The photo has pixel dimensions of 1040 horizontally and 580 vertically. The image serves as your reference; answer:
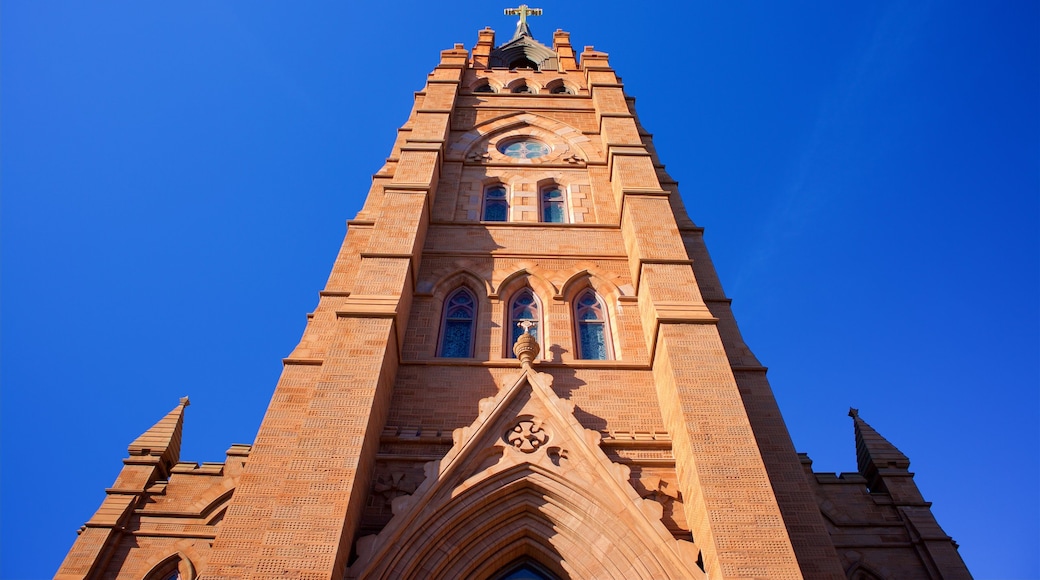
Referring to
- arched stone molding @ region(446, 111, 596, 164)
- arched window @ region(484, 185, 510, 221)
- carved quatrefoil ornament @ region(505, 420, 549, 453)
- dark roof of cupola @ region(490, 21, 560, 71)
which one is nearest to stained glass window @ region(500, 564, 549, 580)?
carved quatrefoil ornament @ region(505, 420, 549, 453)

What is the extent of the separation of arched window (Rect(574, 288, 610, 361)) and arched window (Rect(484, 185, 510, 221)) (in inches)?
114

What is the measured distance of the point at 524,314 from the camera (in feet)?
39.2

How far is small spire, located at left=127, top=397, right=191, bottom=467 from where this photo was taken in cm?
1087

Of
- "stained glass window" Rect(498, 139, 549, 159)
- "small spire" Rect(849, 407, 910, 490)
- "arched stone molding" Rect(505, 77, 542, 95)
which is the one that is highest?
"arched stone molding" Rect(505, 77, 542, 95)

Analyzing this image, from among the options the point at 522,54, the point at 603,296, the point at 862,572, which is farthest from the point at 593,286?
the point at 522,54

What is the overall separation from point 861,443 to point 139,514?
992 cm

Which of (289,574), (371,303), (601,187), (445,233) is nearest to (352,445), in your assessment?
(289,574)

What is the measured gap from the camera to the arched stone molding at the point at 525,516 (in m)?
7.65

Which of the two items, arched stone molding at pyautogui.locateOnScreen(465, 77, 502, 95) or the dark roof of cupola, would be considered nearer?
arched stone molding at pyautogui.locateOnScreen(465, 77, 502, 95)

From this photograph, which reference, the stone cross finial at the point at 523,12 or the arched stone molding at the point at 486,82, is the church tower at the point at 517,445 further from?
the stone cross finial at the point at 523,12

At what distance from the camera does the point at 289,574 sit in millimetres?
6863

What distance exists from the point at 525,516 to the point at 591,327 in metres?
3.94

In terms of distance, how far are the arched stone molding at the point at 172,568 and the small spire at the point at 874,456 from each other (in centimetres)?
889

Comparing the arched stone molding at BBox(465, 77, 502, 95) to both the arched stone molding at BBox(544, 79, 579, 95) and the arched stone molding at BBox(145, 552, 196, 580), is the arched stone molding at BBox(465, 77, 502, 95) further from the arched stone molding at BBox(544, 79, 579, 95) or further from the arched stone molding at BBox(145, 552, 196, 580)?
the arched stone molding at BBox(145, 552, 196, 580)
